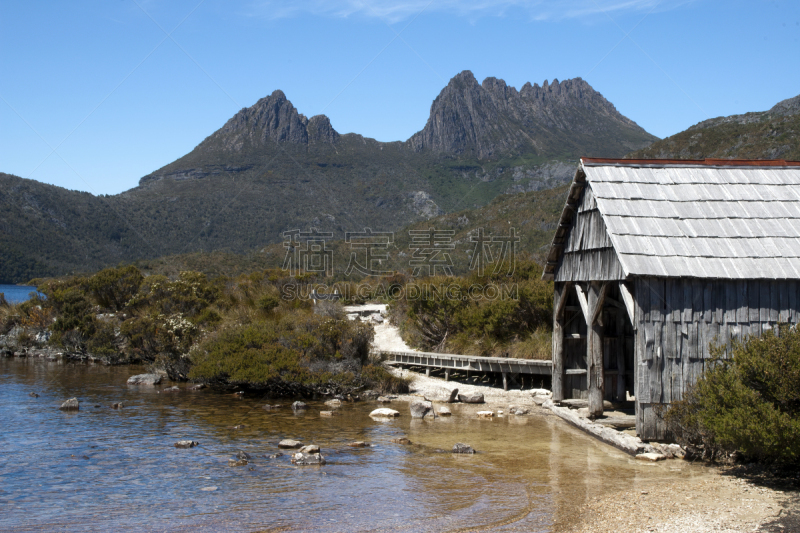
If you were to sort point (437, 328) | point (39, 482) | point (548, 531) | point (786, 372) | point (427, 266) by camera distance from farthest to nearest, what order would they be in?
1. point (427, 266)
2. point (437, 328)
3. point (39, 482)
4. point (786, 372)
5. point (548, 531)

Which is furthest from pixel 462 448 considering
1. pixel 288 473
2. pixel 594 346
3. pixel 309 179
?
pixel 309 179

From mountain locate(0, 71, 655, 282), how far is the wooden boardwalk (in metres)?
58.9

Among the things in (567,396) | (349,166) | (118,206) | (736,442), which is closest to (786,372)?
(736,442)

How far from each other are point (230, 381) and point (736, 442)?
13297 millimetres

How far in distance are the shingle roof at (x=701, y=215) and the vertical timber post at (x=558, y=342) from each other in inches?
128

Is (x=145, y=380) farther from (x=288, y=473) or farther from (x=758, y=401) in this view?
(x=758, y=401)

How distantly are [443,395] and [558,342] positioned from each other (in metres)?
3.74

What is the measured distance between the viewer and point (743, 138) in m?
53.5

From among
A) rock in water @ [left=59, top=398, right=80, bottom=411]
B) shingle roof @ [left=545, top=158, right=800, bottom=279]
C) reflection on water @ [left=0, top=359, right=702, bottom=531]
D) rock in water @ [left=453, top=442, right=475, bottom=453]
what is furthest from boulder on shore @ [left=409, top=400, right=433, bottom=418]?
rock in water @ [left=59, top=398, right=80, bottom=411]

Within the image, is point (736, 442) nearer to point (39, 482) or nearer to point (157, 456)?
point (157, 456)

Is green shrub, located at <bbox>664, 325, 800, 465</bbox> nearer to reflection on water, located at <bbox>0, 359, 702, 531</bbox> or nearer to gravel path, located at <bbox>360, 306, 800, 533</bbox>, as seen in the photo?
gravel path, located at <bbox>360, 306, 800, 533</bbox>

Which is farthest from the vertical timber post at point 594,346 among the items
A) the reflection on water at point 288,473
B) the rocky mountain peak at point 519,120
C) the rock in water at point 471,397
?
the rocky mountain peak at point 519,120

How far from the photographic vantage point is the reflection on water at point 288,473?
8250 millimetres

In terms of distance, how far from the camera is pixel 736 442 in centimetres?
888
